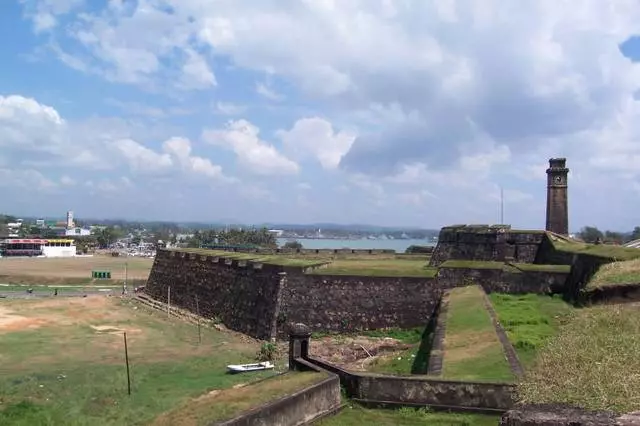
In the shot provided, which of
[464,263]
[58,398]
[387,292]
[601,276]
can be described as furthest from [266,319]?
[601,276]

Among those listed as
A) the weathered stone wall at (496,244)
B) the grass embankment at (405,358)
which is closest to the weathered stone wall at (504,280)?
the grass embankment at (405,358)

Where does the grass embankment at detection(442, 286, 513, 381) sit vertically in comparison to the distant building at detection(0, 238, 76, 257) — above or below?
above

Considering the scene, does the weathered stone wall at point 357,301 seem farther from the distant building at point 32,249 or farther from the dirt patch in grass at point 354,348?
the distant building at point 32,249

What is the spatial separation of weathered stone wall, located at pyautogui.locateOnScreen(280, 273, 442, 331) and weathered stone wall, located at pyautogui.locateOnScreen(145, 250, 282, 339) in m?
0.77

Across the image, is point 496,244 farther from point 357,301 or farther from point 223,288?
point 223,288

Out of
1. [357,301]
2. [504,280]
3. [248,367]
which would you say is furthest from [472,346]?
[357,301]

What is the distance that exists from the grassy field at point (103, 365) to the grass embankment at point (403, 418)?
1297mm

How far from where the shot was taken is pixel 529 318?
514 inches

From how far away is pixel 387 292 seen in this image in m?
19.9

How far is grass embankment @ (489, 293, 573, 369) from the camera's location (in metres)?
10.4

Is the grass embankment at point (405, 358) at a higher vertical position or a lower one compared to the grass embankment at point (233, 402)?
lower

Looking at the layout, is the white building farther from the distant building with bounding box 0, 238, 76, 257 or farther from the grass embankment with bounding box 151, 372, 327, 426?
the grass embankment with bounding box 151, 372, 327, 426

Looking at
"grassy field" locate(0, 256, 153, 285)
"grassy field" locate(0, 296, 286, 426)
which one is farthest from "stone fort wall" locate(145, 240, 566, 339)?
"grassy field" locate(0, 256, 153, 285)

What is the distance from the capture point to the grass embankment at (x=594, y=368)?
5371 mm
